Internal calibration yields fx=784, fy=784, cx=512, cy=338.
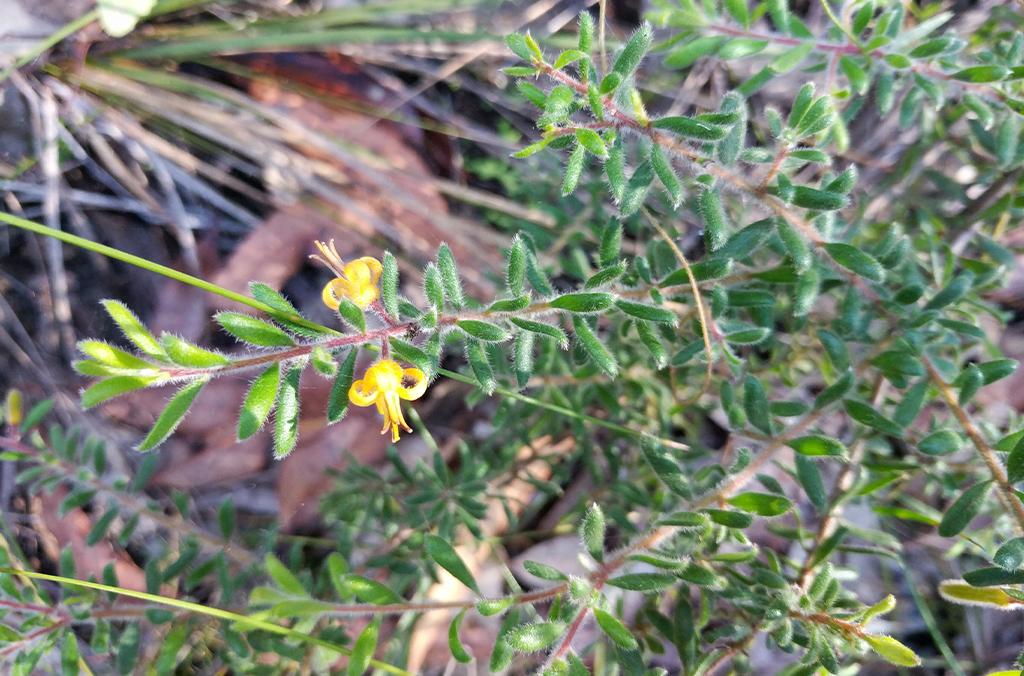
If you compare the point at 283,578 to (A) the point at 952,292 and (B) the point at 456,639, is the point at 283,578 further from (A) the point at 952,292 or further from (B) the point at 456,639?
(A) the point at 952,292

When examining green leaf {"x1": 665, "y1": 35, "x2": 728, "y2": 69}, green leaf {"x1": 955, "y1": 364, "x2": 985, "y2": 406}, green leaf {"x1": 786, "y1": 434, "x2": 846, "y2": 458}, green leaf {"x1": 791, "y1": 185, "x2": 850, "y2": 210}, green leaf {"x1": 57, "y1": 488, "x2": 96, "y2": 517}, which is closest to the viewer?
green leaf {"x1": 791, "y1": 185, "x2": 850, "y2": 210}

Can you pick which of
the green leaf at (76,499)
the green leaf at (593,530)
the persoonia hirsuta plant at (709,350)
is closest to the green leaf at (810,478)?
the persoonia hirsuta plant at (709,350)

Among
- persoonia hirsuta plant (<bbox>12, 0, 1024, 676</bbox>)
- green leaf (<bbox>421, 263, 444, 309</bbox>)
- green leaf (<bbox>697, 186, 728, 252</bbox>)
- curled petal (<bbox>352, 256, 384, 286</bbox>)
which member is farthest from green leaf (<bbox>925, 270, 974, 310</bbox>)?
curled petal (<bbox>352, 256, 384, 286</bbox>)

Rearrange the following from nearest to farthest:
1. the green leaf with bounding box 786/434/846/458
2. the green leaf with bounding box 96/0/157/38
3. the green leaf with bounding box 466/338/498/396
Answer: the green leaf with bounding box 466/338/498/396 < the green leaf with bounding box 786/434/846/458 < the green leaf with bounding box 96/0/157/38

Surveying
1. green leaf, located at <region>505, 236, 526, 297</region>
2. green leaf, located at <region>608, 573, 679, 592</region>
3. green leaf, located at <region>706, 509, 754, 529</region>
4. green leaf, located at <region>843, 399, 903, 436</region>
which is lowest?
green leaf, located at <region>608, 573, 679, 592</region>

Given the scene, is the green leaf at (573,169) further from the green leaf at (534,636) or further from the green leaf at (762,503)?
the green leaf at (534,636)

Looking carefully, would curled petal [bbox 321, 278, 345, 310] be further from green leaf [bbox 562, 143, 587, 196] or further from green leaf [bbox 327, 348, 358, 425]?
green leaf [bbox 562, 143, 587, 196]
